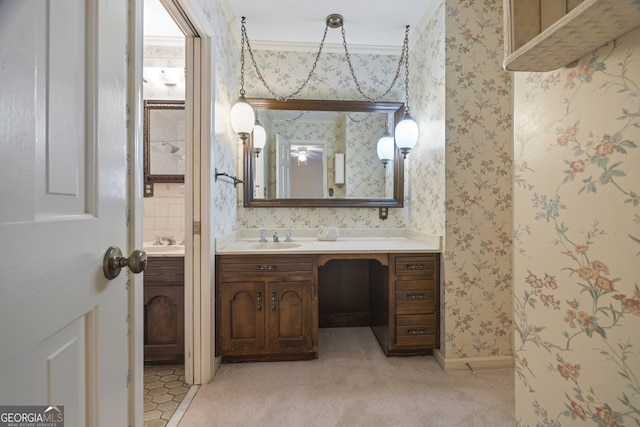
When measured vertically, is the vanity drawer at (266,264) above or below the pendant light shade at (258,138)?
below

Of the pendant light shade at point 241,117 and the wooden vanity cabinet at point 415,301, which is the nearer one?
the wooden vanity cabinet at point 415,301

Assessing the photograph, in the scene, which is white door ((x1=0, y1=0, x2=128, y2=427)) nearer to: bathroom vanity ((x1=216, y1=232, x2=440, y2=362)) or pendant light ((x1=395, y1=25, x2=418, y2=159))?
bathroom vanity ((x1=216, y1=232, x2=440, y2=362))

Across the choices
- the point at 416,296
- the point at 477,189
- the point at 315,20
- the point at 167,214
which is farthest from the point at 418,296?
the point at 315,20

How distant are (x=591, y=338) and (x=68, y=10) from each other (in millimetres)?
1405

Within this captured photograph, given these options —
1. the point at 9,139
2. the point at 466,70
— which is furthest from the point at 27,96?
the point at 466,70

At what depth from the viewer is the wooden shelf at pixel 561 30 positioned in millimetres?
559

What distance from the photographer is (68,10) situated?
57 cm

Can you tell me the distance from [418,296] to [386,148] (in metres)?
1.36

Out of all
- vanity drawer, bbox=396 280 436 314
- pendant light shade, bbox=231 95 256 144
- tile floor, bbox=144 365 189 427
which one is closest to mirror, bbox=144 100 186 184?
pendant light shade, bbox=231 95 256 144

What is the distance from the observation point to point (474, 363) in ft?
6.41

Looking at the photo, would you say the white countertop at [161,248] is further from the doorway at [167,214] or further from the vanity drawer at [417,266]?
the vanity drawer at [417,266]

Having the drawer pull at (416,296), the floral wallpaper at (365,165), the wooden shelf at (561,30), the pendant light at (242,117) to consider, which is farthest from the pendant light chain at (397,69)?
the wooden shelf at (561,30)

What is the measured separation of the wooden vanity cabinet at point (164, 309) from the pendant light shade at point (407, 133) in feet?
6.38

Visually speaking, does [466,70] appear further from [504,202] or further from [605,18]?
[605,18]
